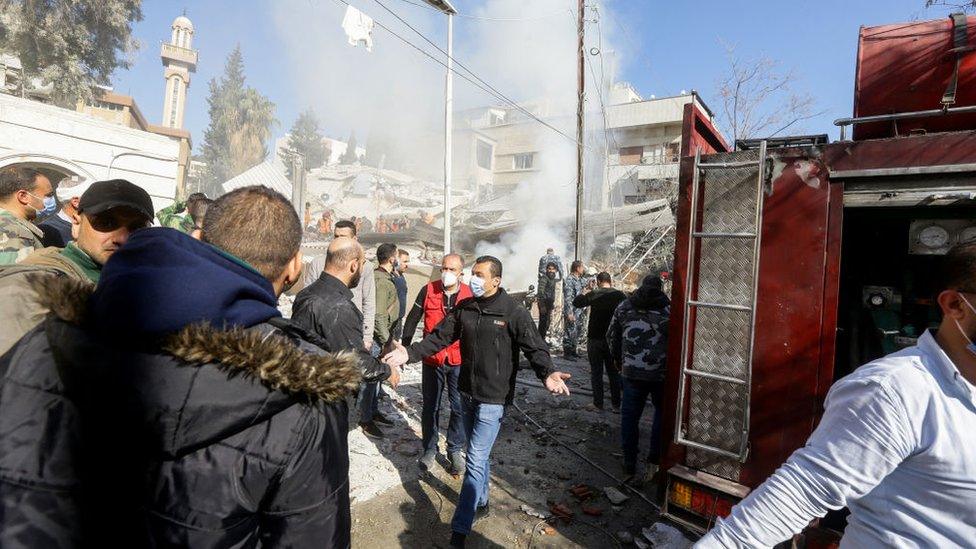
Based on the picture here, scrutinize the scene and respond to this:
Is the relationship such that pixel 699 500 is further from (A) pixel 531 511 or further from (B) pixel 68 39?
(B) pixel 68 39

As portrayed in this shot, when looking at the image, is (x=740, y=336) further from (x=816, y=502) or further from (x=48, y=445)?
(x=48, y=445)

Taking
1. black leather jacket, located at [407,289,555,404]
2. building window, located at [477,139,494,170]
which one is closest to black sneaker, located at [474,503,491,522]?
black leather jacket, located at [407,289,555,404]

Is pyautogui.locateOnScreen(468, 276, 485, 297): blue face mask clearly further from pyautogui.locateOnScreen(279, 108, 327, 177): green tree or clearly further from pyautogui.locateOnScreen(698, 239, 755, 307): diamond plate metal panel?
pyautogui.locateOnScreen(279, 108, 327, 177): green tree

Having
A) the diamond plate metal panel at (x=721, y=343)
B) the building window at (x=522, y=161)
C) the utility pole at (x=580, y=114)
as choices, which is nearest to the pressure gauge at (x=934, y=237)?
the diamond plate metal panel at (x=721, y=343)

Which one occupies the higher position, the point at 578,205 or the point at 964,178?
the point at 578,205

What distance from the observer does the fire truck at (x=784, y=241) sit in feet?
8.34

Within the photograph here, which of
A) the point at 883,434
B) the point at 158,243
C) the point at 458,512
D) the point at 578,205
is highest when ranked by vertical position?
the point at 578,205

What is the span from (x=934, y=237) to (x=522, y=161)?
36.7 m

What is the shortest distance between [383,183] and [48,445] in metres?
37.9

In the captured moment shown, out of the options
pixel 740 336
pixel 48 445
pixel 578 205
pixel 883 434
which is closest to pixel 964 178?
pixel 740 336

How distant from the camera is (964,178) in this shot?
7.72 ft

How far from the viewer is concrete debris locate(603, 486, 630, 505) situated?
4.36 metres

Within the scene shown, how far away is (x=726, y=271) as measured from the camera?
9.27 ft

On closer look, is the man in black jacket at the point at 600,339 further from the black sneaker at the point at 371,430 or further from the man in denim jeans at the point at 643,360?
the black sneaker at the point at 371,430
